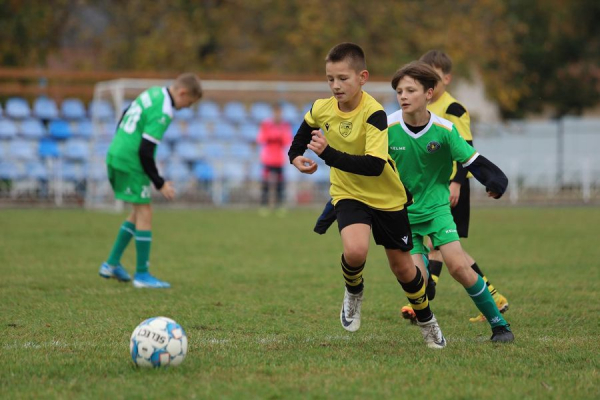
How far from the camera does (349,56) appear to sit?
5.07 meters

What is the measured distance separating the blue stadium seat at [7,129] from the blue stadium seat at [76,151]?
A: 1.14 metres

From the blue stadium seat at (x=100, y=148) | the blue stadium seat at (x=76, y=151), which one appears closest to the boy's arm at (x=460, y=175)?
the blue stadium seat at (x=100, y=148)

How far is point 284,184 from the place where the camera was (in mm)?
19672

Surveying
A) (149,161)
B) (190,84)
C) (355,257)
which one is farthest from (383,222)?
(190,84)

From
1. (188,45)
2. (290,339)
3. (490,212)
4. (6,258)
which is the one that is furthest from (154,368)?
(188,45)

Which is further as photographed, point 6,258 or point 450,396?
point 6,258

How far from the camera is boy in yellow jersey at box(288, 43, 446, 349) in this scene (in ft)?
16.4

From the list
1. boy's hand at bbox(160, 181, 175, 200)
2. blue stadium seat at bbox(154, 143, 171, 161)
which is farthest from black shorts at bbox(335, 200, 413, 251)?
blue stadium seat at bbox(154, 143, 171, 161)

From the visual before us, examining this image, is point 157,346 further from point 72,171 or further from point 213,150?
point 213,150

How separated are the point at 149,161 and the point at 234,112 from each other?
1242 centimetres

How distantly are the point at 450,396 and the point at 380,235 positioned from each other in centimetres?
148

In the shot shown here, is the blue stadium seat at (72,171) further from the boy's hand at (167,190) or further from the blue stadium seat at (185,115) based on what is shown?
the boy's hand at (167,190)

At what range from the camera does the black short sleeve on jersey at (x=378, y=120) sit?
5035mm

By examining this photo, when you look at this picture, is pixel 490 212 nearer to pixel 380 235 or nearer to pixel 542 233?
pixel 542 233
